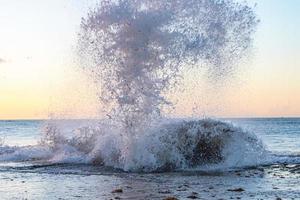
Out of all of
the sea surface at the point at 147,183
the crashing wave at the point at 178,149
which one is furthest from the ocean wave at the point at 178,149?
the sea surface at the point at 147,183

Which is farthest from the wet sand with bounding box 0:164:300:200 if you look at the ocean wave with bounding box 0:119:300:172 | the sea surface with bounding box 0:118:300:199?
the ocean wave with bounding box 0:119:300:172

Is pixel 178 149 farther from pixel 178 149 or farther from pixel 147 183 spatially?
pixel 147 183

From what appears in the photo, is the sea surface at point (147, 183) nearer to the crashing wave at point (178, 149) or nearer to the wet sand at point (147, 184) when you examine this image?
the wet sand at point (147, 184)

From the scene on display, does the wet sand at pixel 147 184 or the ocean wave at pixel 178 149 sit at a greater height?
the ocean wave at pixel 178 149

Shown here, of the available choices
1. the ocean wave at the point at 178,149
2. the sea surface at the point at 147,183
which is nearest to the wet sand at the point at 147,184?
the sea surface at the point at 147,183

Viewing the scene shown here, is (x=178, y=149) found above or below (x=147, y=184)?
above

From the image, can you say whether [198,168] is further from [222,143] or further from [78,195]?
[78,195]

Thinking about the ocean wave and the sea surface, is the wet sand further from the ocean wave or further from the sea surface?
the ocean wave

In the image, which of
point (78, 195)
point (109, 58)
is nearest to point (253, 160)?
point (109, 58)

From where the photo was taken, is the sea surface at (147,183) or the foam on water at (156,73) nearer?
the sea surface at (147,183)

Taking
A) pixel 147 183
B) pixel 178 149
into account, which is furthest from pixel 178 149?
pixel 147 183

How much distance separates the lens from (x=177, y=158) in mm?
20781

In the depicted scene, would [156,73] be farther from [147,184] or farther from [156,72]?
[147,184]

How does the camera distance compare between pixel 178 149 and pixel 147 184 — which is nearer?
pixel 147 184
